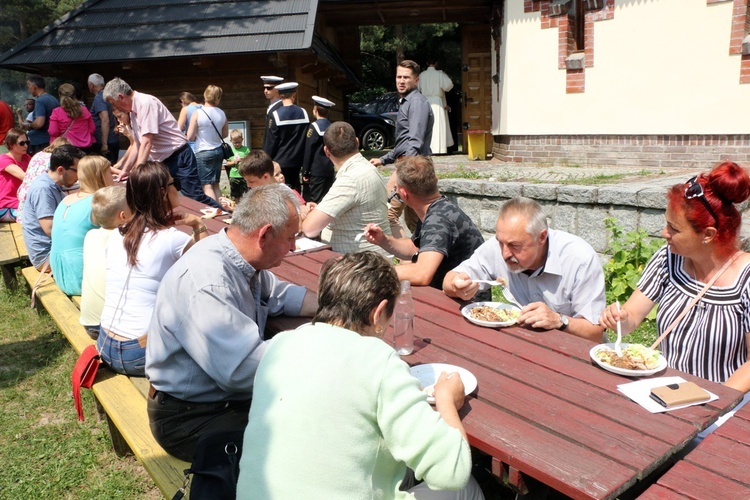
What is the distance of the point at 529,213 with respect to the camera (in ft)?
9.15

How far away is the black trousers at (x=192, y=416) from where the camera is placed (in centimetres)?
240

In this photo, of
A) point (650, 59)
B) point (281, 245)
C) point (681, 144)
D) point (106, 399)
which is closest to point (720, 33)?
point (650, 59)

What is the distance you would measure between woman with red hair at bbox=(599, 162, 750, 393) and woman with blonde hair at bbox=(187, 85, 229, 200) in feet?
20.5

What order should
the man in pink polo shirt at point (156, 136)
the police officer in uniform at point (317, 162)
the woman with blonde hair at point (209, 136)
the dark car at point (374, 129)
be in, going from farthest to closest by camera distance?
the dark car at point (374, 129) < the woman with blonde hair at point (209, 136) < the police officer in uniform at point (317, 162) < the man in pink polo shirt at point (156, 136)

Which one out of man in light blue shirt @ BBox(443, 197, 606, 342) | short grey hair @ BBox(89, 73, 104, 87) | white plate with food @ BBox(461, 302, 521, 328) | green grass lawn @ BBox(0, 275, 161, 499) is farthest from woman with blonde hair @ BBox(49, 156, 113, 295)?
short grey hair @ BBox(89, 73, 104, 87)

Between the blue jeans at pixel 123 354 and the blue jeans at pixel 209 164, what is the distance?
5.10 m

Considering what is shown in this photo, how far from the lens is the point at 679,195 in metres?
2.60

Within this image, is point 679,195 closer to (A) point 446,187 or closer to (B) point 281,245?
(B) point 281,245

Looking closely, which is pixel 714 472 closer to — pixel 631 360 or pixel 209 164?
pixel 631 360

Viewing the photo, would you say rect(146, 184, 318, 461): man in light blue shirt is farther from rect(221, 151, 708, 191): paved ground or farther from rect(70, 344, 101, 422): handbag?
rect(221, 151, 708, 191): paved ground

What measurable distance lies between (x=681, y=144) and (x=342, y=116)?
30.0 ft

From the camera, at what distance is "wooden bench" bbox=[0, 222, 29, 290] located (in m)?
5.93

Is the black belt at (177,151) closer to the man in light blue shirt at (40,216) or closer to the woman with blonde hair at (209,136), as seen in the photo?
the woman with blonde hair at (209,136)

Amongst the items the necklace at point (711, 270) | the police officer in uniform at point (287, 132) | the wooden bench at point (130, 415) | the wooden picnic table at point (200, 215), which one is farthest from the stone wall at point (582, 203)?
the wooden bench at point (130, 415)
